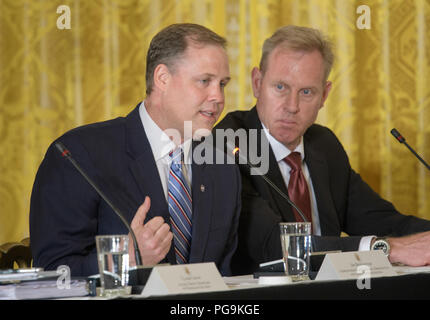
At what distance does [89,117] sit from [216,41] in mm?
1452

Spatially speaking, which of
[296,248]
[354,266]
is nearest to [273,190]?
[296,248]

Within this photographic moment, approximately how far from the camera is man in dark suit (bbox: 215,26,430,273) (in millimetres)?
2932

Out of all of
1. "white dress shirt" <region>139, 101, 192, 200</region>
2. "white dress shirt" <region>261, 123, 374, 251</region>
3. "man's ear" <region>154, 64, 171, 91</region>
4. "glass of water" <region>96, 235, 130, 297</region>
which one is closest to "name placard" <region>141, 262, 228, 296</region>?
"glass of water" <region>96, 235, 130, 297</region>

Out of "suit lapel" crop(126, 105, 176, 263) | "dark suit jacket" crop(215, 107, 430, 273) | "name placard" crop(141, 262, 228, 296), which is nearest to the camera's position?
"name placard" crop(141, 262, 228, 296)

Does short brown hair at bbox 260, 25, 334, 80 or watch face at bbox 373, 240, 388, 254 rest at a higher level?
short brown hair at bbox 260, 25, 334, 80

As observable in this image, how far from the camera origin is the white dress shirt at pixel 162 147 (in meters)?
2.39

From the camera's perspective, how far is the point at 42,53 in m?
3.74

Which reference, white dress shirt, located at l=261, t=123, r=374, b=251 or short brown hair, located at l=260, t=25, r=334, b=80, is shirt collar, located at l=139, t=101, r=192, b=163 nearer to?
white dress shirt, located at l=261, t=123, r=374, b=251

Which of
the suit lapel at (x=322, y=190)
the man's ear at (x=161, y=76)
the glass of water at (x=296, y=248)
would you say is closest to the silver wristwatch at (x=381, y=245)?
the glass of water at (x=296, y=248)

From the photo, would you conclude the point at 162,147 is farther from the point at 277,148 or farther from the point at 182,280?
the point at 182,280

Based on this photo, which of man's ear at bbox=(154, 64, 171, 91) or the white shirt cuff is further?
man's ear at bbox=(154, 64, 171, 91)

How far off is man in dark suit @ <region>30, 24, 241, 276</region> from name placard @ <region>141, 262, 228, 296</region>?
0.58m

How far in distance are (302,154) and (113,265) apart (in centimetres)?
175
